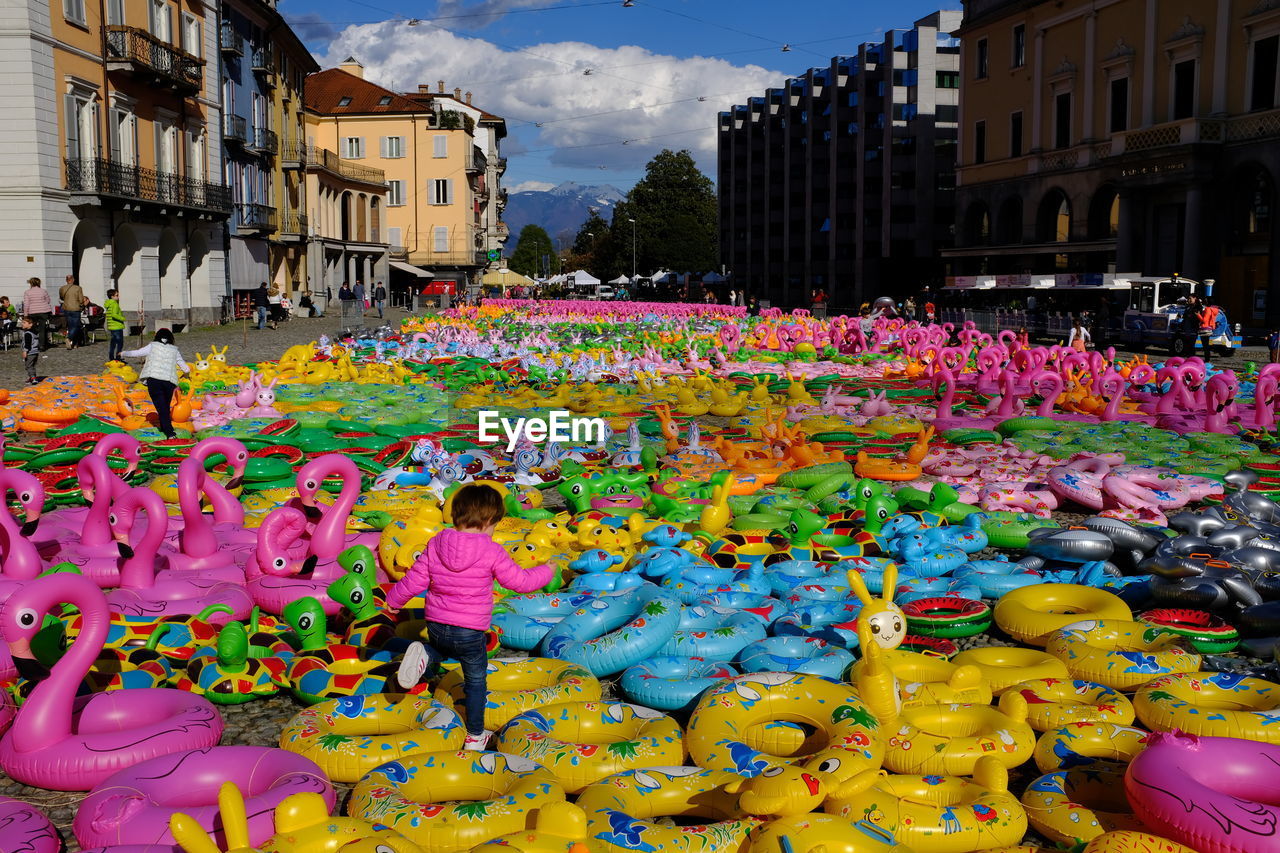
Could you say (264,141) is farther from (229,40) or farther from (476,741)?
(476,741)

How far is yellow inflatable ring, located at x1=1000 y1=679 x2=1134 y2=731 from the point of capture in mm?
5004

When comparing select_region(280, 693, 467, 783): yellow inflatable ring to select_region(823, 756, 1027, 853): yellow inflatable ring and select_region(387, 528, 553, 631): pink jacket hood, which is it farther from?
select_region(823, 756, 1027, 853): yellow inflatable ring

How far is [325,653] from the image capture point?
19.1ft

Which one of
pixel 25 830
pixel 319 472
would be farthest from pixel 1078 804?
pixel 319 472

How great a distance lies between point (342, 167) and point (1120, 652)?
167 ft

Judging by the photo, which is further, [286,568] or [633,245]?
[633,245]

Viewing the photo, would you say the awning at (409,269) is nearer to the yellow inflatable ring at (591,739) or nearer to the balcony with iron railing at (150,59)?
the balcony with iron railing at (150,59)

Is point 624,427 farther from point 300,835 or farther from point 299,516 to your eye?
point 300,835

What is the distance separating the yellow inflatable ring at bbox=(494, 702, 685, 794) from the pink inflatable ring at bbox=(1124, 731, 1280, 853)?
5.96 ft

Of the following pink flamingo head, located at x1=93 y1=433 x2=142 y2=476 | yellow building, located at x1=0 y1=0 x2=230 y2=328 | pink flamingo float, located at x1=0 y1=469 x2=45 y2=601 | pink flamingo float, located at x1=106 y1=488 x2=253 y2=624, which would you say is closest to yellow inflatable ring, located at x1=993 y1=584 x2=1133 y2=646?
pink flamingo float, located at x1=106 y1=488 x2=253 y2=624

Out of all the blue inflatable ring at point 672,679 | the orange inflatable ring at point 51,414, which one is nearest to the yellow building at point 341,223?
the orange inflatable ring at point 51,414

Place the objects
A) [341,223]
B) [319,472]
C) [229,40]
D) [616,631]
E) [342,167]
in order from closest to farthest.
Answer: [616,631] → [319,472] → [229,40] → [341,223] → [342,167]

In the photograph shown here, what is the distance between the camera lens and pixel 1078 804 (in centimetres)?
431

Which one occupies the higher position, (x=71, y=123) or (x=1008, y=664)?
(x=71, y=123)
